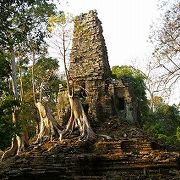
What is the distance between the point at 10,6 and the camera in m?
9.80

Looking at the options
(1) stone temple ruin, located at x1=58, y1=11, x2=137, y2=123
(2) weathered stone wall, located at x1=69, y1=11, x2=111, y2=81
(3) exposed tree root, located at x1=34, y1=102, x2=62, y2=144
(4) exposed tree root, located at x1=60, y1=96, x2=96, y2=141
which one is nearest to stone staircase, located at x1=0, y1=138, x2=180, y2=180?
Result: (4) exposed tree root, located at x1=60, y1=96, x2=96, y2=141

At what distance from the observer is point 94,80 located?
1867 centimetres

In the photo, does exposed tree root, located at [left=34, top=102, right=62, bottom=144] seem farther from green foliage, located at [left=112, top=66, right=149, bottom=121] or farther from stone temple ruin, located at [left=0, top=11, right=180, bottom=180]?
green foliage, located at [left=112, top=66, right=149, bottom=121]

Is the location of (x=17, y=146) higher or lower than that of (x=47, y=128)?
lower

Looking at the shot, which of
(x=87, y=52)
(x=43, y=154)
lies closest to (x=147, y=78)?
(x=87, y=52)

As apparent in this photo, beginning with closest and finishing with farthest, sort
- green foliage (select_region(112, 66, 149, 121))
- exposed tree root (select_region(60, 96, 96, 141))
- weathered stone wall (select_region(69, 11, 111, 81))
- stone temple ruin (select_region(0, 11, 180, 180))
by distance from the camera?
stone temple ruin (select_region(0, 11, 180, 180)), exposed tree root (select_region(60, 96, 96, 141)), weathered stone wall (select_region(69, 11, 111, 81)), green foliage (select_region(112, 66, 149, 121))

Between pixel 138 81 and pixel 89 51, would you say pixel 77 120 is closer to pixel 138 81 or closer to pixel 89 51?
pixel 89 51

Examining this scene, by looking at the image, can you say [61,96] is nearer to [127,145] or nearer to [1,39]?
[127,145]

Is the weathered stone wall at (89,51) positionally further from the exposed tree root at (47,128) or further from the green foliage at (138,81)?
the green foliage at (138,81)

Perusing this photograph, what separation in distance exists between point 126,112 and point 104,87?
1.57 metres

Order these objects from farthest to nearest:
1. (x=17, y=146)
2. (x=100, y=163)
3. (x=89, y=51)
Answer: (x=89, y=51) < (x=17, y=146) < (x=100, y=163)

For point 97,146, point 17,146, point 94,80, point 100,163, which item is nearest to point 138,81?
point 94,80

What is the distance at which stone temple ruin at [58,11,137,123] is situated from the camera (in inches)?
715

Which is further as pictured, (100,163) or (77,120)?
(77,120)
